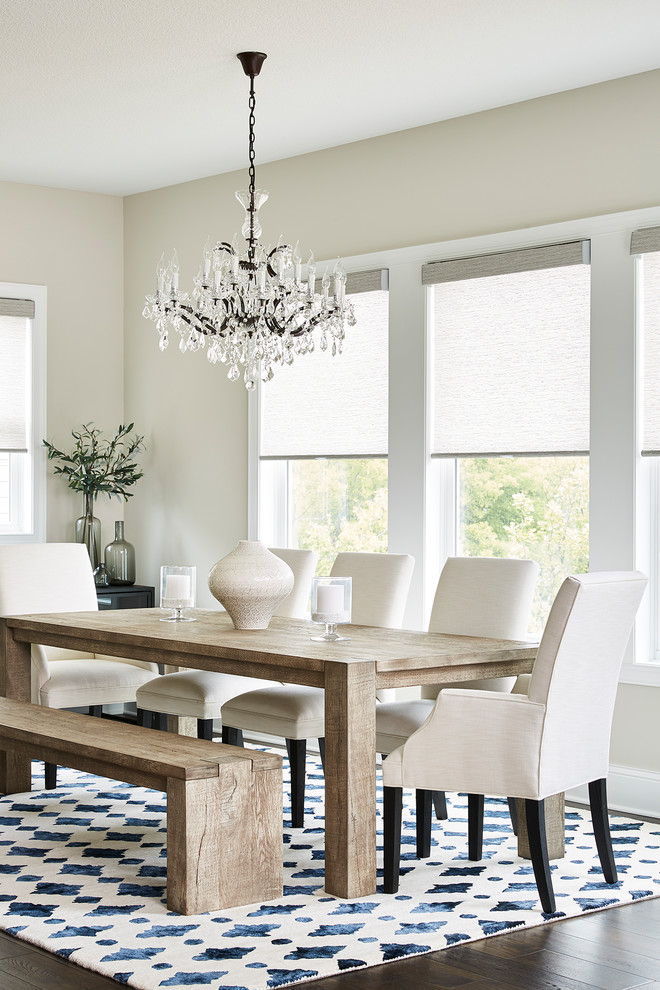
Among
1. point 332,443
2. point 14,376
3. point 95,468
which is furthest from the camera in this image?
point 95,468

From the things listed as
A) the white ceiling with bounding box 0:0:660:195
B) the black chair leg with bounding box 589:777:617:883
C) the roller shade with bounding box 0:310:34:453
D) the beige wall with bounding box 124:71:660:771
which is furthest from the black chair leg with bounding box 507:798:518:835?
the roller shade with bounding box 0:310:34:453

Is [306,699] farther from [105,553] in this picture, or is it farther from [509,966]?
[105,553]

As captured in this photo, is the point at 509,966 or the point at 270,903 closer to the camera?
the point at 509,966

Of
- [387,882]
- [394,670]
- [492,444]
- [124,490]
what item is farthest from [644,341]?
[124,490]

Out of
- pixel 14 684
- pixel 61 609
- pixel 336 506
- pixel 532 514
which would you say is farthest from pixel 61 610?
pixel 532 514

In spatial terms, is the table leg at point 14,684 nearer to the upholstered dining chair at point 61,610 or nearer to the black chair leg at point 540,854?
the upholstered dining chair at point 61,610

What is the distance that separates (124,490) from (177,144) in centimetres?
215

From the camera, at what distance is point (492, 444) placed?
5.41 metres

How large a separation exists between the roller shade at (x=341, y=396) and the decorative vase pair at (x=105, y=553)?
43.3 inches

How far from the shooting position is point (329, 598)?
4.04m

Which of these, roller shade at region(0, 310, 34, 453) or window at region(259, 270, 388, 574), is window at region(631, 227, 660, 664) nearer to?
window at region(259, 270, 388, 574)

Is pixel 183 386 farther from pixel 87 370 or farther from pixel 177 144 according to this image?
pixel 177 144

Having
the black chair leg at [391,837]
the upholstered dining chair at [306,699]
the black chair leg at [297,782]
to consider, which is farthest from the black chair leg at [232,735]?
the black chair leg at [391,837]

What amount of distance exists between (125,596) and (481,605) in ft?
9.22
